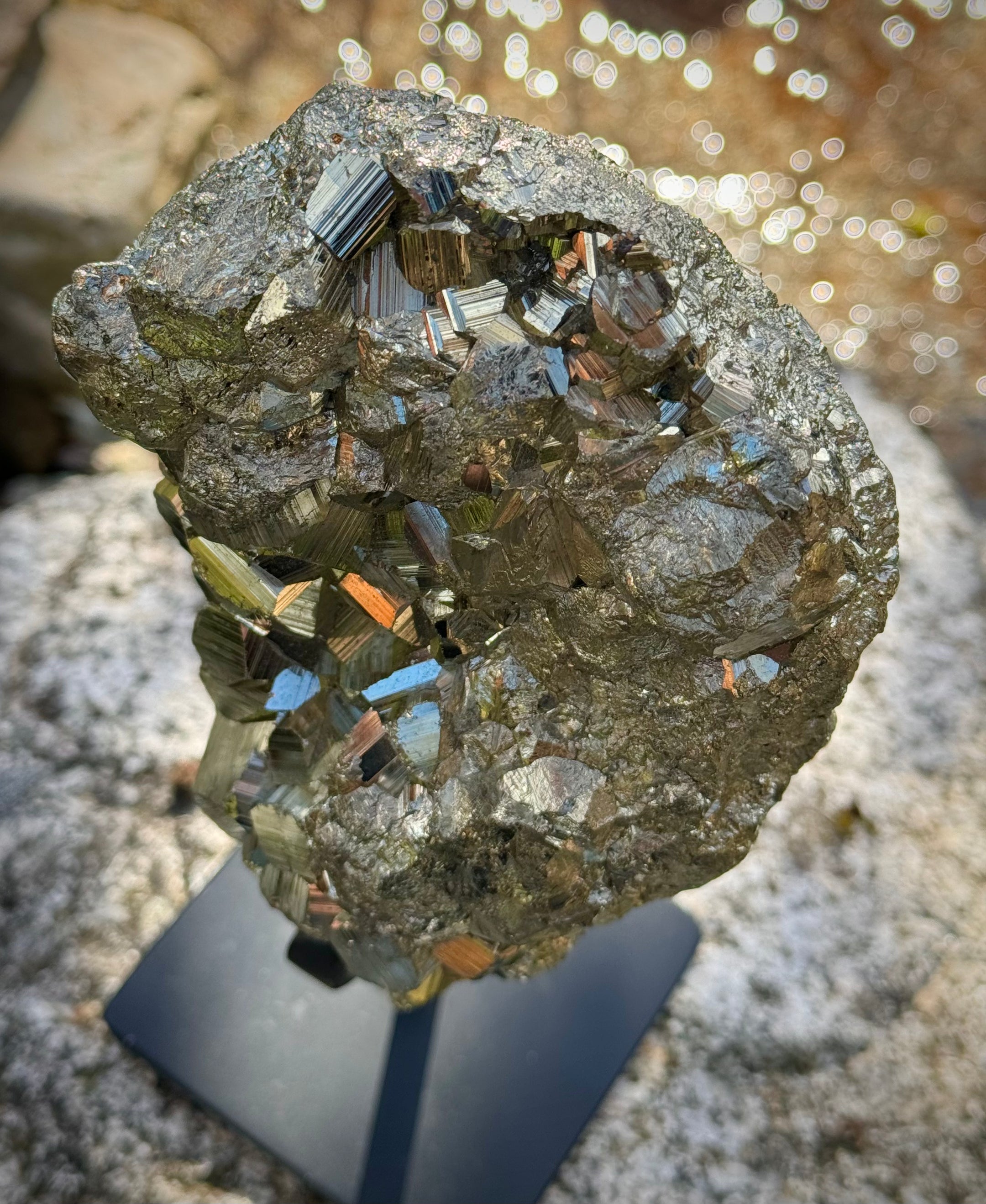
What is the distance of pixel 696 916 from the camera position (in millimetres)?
1429

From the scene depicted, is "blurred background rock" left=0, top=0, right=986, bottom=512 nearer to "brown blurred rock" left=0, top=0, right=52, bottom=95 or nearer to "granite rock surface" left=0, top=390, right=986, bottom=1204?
"brown blurred rock" left=0, top=0, right=52, bottom=95

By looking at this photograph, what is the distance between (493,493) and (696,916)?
2.78 feet

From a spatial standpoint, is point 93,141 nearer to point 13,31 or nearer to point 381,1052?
point 13,31

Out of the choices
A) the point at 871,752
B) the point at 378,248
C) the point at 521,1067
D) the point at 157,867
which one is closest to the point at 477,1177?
the point at 521,1067

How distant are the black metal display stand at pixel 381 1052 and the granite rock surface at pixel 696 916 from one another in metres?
0.08

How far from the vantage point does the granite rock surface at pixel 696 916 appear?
1.22 m

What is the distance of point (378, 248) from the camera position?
0.74 m

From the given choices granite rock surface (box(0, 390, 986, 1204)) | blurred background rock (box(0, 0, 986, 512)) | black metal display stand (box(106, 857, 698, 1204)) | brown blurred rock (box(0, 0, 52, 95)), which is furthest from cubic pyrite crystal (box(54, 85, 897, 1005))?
brown blurred rock (box(0, 0, 52, 95))

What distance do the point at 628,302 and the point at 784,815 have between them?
1.01 meters

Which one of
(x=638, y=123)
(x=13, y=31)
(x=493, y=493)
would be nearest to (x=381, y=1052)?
(x=493, y=493)

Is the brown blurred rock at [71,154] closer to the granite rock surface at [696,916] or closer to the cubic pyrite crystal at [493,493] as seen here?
the granite rock surface at [696,916]

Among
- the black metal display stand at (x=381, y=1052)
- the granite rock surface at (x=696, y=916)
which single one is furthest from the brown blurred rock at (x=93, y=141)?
the black metal display stand at (x=381, y=1052)

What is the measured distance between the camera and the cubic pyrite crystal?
28.9 inches

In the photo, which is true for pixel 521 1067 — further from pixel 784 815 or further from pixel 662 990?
pixel 784 815
